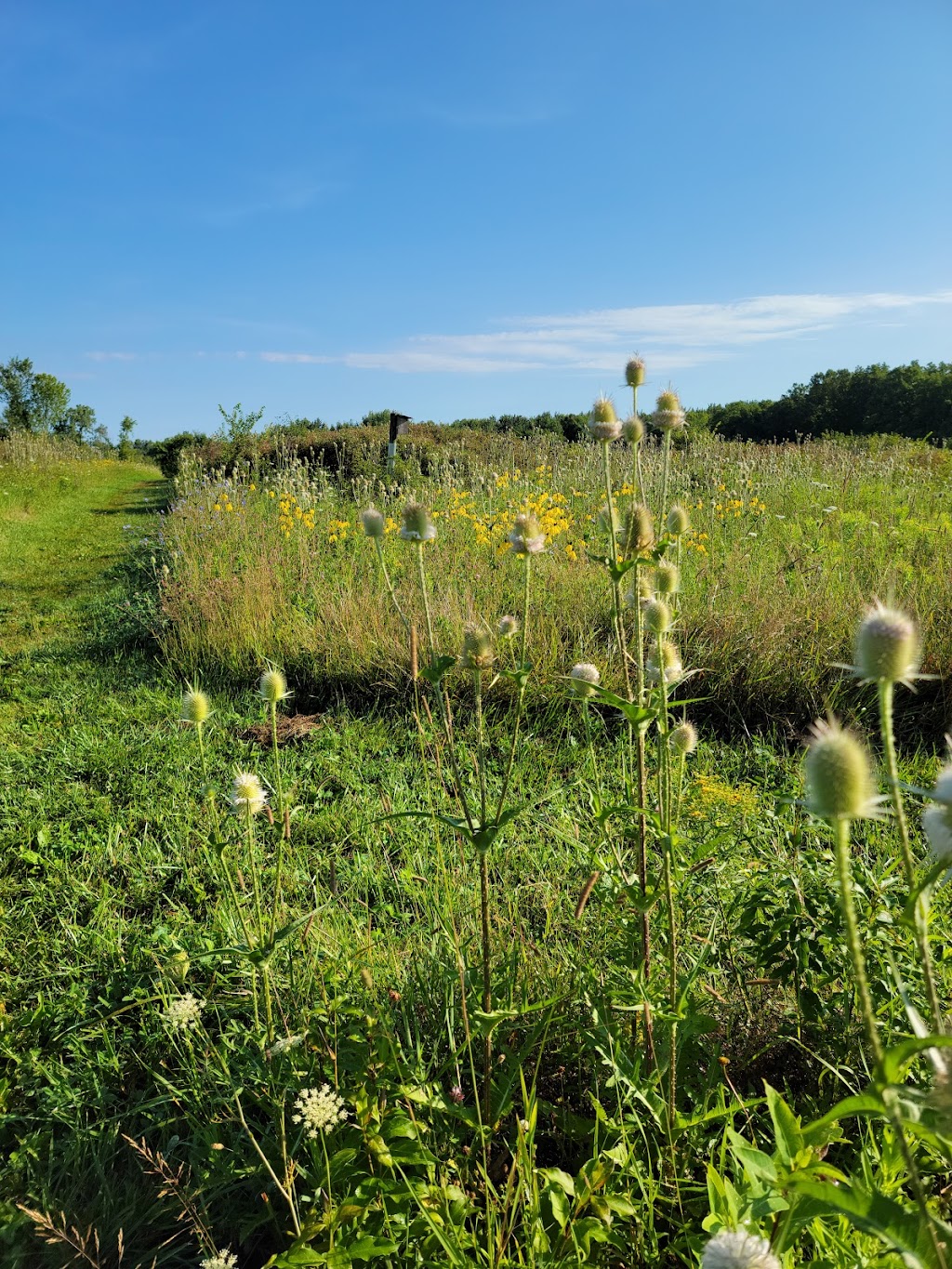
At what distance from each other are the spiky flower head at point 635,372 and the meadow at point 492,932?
135 millimetres

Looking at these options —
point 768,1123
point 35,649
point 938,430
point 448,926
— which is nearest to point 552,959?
point 448,926

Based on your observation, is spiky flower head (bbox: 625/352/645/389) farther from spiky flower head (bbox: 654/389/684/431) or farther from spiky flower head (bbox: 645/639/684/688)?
spiky flower head (bbox: 645/639/684/688)

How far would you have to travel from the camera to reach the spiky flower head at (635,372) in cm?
182

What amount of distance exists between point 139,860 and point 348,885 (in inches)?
32.7

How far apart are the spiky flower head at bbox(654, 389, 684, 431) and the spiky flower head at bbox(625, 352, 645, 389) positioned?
125mm

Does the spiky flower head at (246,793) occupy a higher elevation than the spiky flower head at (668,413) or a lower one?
lower

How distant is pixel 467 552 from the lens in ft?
19.4

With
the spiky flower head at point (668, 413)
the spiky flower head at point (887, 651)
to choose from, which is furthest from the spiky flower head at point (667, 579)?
the spiky flower head at point (887, 651)

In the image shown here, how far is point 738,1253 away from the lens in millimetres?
812

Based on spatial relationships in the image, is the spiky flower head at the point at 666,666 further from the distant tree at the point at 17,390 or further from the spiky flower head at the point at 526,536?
the distant tree at the point at 17,390

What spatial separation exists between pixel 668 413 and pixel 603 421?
298mm

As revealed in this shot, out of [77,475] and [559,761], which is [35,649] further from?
[77,475]

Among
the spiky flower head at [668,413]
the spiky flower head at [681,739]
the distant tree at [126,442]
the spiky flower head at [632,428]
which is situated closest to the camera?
the spiky flower head at [681,739]

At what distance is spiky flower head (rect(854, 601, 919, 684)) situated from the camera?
788 mm
